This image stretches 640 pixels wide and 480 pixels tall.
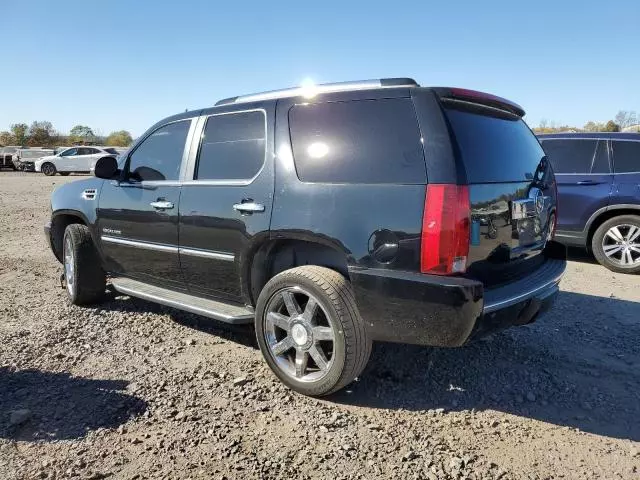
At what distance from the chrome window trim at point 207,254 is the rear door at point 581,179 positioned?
17.4ft

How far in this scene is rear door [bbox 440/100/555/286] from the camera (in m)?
2.71

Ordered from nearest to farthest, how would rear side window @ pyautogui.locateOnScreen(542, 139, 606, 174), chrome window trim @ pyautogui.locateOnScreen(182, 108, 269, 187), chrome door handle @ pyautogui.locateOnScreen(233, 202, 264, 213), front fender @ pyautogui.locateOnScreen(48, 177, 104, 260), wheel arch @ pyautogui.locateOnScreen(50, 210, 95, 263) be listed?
chrome door handle @ pyautogui.locateOnScreen(233, 202, 264, 213) < chrome window trim @ pyautogui.locateOnScreen(182, 108, 269, 187) < front fender @ pyautogui.locateOnScreen(48, 177, 104, 260) < wheel arch @ pyautogui.locateOnScreen(50, 210, 95, 263) < rear side window @ pyautogui.locateOnScreen(542, 139, 606, 174)

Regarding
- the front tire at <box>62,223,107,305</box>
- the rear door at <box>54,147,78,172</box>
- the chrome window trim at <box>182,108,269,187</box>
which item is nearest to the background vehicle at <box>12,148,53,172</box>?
the rear door at <box>54,147,78,172</box>

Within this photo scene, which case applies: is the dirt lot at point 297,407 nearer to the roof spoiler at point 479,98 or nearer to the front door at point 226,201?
the front door at point 226,201

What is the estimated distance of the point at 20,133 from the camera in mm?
69562

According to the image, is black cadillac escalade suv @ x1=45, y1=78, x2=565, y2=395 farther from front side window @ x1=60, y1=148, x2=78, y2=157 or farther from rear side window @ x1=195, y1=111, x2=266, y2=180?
front side window @ x1=60, y1=148, x2=78, y2=157

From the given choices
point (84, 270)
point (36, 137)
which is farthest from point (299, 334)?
point (36, 137)

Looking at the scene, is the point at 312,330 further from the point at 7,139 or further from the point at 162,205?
the point at 7,139

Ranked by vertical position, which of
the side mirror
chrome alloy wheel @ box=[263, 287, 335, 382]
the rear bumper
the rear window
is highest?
the rear window

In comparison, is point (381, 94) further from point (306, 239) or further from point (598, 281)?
point (598, 281)

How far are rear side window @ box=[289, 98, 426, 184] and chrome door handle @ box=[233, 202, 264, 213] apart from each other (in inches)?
14.2

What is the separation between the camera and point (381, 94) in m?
2.90

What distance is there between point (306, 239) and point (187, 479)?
4.71 feet

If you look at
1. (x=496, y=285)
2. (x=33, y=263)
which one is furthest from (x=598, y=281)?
(x=33, y=263)
